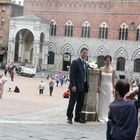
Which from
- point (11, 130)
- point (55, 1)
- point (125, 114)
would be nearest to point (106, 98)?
point (11, 130)

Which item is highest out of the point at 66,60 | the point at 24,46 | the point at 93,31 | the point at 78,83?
the point at 93,31

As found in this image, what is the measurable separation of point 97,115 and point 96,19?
5621 cm

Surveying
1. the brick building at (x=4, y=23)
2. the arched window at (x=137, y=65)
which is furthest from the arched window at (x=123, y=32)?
the brick building at (x=4, y=23)

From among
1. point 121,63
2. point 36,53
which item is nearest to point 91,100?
point 121,63

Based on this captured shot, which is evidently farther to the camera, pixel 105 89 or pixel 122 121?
pixel 105 89

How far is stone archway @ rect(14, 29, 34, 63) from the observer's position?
70.9m

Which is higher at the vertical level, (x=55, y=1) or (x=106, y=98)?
(x=55, y=1)

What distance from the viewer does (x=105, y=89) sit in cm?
1316

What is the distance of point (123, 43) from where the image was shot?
66.7 meters

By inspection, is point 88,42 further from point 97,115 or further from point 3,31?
point 97,115

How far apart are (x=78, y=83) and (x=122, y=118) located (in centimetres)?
600

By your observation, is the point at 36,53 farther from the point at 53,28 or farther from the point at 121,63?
the point at 121,63

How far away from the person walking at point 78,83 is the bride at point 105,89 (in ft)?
2.08

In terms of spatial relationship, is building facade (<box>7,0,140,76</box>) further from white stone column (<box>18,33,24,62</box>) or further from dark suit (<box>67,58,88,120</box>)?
dark suit (<box>67,58,88,120</box>)
